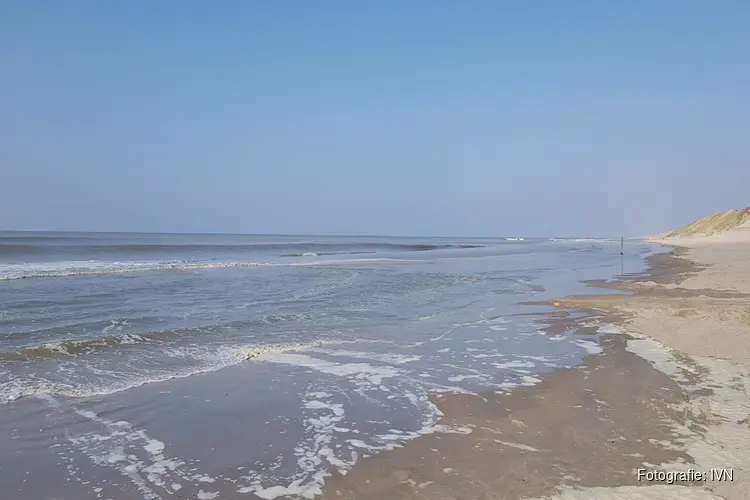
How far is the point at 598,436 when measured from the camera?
181 inches

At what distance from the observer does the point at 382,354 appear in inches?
326

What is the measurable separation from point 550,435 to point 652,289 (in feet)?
43.7

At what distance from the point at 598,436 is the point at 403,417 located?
1958mm

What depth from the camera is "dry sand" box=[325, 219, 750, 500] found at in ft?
12.0

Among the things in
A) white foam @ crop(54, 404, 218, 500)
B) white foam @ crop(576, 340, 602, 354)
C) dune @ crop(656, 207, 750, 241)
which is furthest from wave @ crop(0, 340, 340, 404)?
dune @ crop(656, 207, 750, 241)

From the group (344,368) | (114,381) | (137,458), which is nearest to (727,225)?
(344,368)

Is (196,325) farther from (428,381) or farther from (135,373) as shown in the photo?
(428,381)

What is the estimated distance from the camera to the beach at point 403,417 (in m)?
3.83

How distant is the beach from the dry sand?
21 millimetres

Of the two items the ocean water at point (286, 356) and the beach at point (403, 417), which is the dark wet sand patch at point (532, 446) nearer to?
the beach at point (403, 417)

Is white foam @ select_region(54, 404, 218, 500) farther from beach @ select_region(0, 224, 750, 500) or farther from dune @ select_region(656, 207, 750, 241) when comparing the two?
dune @ select_region(656, 207, 750, 241)

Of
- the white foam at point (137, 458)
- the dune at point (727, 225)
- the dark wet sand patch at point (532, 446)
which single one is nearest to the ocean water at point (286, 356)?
the white foam at point (137, 458)

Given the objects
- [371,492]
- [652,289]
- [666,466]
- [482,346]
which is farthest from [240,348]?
[652,289]

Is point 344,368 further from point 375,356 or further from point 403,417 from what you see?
point 403,417
